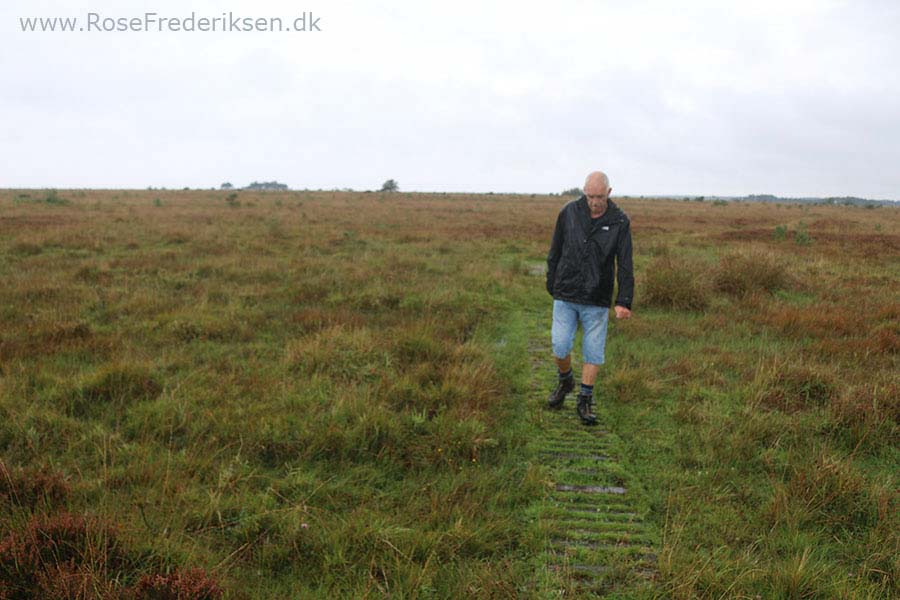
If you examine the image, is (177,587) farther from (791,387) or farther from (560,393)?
(791,387)

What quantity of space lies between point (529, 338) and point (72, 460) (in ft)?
17.7

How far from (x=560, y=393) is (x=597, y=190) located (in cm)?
197

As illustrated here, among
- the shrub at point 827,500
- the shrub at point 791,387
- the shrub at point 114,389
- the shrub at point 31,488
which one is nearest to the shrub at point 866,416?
the shrub at point 791,387

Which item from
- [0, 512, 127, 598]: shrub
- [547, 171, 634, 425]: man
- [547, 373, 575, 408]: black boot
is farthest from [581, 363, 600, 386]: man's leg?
[0, 512, 127, 598]: shrub

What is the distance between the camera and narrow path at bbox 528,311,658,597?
2852mm

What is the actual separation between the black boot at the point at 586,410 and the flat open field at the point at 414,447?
0.19m

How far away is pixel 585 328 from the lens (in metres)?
4.89

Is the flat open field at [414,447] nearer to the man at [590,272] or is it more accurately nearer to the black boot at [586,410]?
the black boot at [586,410]

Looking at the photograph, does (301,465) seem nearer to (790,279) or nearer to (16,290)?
(16,290)

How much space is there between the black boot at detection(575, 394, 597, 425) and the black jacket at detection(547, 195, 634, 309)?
2.96ft

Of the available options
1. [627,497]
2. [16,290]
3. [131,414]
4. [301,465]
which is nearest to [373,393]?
[301,465]

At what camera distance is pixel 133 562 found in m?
2.61

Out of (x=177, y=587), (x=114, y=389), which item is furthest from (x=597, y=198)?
(x=114, y=389)

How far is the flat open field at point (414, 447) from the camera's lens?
276cm
